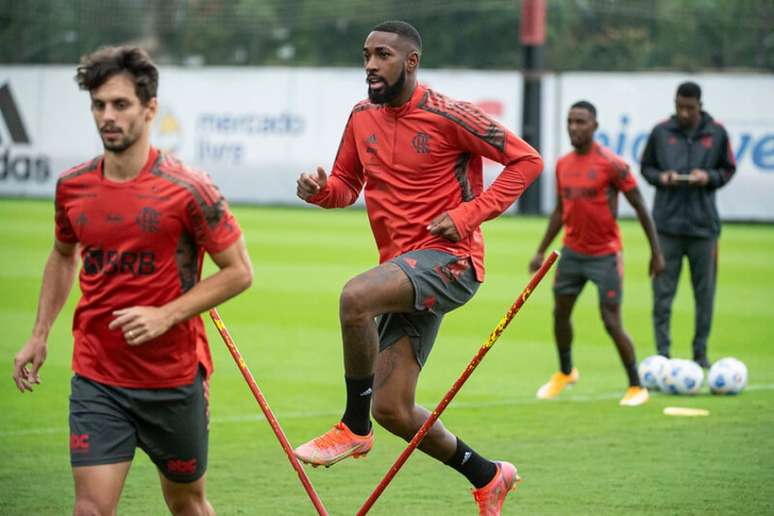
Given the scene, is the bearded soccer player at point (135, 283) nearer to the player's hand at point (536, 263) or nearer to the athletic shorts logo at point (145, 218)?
the athletic shorts logo at point (145, 218)

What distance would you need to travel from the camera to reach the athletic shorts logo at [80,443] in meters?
5.51

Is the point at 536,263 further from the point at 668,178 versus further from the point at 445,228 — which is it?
the point at 445,228

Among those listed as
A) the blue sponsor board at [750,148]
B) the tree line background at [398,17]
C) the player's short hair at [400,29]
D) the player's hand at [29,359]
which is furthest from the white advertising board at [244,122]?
the player's hand at [29,359]

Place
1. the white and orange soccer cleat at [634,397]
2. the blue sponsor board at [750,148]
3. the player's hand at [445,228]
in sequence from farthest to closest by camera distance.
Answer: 1. the blue sponsor board at [750,148]
2. the white and orange soccer cleat at [634,397]
3. the player's hand at [445,228]

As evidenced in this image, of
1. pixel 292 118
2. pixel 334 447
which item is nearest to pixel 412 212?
pixel 334 447

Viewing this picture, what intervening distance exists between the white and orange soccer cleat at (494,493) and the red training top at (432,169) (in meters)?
1.06

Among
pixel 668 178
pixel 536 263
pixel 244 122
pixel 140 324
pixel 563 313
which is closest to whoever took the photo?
pixel 140 324

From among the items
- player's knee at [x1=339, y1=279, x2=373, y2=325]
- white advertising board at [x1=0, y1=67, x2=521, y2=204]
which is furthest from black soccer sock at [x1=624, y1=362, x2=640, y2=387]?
white advertising board at [x1=0, y1=67, x2=521, y2=204]

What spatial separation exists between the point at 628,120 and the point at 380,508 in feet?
73.8

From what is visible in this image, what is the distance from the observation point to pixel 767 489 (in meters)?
8.20

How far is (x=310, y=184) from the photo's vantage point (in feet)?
23.3

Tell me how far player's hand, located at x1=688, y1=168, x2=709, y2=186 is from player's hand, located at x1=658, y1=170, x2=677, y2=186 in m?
0.14

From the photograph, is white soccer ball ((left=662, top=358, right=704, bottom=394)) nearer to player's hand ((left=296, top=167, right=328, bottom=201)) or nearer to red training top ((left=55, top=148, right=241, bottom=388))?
player's hand ((left=296, top=167, right=328, bottom=201))

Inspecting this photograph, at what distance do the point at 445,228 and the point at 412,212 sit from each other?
27cm
